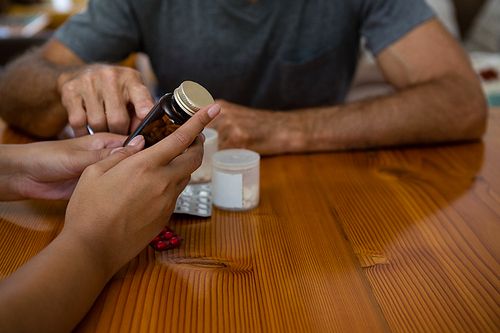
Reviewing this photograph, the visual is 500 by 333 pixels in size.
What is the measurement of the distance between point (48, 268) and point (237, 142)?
48 cm

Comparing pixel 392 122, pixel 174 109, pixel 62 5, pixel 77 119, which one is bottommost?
pixel 62 5

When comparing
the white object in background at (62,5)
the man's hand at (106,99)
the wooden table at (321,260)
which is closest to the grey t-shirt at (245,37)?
the man's hand at (106,99)

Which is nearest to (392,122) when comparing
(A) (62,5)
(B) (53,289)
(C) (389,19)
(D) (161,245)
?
(C) (389,19)

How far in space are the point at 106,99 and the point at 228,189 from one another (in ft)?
0.83

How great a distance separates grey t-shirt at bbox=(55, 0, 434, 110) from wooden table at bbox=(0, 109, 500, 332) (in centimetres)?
53

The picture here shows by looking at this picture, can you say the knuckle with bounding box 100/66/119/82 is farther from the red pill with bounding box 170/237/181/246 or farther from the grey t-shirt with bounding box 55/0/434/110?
the grey t-shirt with bounding box 55/0/434/110

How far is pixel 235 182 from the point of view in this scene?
0.60 m

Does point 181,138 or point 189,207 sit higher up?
point 181,138

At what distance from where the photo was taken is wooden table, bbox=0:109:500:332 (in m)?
0.41

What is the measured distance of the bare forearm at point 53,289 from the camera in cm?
34

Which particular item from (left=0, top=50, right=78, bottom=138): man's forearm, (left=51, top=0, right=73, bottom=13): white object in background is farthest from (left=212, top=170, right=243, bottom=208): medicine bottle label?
(left=51, top=0, right=73, bottom=13): white object in background

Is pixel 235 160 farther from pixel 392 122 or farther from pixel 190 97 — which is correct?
pixel 392 122

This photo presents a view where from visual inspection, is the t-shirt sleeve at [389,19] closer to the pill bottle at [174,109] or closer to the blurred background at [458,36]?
the pill bottle at [174,109]

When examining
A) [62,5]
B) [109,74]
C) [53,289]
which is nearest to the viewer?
[53,289]
